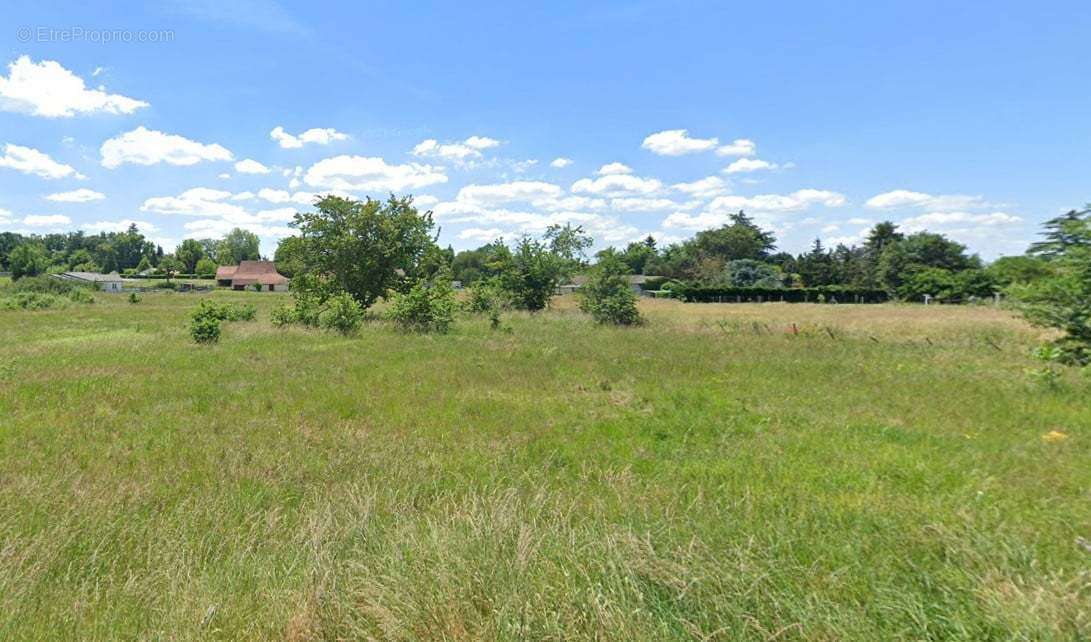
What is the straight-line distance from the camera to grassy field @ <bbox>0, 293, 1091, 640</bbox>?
7.95ft

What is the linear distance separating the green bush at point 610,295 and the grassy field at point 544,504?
43.1ft

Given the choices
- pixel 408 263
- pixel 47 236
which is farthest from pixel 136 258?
pixel 408 263

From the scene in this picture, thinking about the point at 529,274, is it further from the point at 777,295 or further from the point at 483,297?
the point at 777,295

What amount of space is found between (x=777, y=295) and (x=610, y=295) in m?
34.8

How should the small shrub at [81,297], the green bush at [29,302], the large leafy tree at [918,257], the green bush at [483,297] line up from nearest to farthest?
the green bush at [483,297]
the green bush at [29,302]
the small shrub at [81,297]
the large leafy tree at [918,257]

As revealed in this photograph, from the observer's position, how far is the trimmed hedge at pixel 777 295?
5138 centimetres

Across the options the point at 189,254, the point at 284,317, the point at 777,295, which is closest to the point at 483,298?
the point at 284,317

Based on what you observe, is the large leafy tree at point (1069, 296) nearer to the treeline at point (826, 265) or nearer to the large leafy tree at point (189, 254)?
the treeline at point (826, 265)

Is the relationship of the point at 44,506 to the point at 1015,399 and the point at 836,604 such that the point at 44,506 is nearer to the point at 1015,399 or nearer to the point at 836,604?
the point at 836,604

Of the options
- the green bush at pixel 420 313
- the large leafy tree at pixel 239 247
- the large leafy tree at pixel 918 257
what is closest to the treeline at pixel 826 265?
the large leafy tree at pixel 918 257

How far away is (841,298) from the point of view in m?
51.6

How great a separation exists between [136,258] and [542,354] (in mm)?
141306

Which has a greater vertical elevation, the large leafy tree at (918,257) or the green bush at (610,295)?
the large leafy tree at (918,257)

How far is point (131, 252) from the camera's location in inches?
4596
